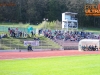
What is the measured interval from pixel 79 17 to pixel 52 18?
9.17 meters

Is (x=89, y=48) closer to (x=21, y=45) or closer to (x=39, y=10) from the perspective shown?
(x=21, y=45)

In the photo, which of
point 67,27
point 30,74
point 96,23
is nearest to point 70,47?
point 67,27

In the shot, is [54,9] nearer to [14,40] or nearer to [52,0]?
[52,0]

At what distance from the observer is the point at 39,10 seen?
73.3 meters

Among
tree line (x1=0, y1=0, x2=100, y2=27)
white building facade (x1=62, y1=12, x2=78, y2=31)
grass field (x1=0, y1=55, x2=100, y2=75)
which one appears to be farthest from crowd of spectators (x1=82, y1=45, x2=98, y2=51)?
tree line (x1=0, y1=0, x2=100, y2=27)

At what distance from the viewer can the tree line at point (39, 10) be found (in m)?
68.8

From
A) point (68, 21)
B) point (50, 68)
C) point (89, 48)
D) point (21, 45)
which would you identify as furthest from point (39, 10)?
point (50, 68)

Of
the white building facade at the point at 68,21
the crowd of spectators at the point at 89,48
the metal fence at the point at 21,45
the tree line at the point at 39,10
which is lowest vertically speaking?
the crowd of spectators at the point at 89,48

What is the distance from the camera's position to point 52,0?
252 feet

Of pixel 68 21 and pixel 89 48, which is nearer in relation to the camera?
pixel 89 48

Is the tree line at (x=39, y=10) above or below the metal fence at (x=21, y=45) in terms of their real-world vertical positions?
above

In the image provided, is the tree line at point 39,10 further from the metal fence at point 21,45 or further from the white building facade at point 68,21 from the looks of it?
the metal fence at point 21,45

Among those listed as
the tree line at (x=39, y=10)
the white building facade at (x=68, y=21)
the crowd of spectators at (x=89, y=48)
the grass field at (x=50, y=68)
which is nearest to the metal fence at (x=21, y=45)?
the crowd of spectators at (x=89, y=48)

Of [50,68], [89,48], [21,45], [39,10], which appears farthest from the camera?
[39,10]
